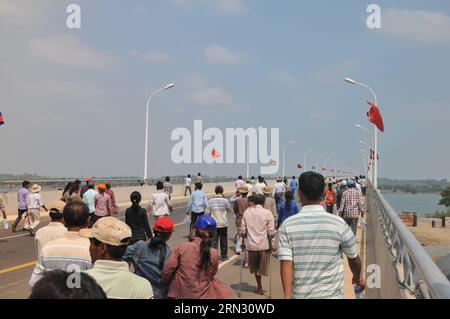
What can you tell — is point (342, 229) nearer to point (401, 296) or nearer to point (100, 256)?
point (401, 296)

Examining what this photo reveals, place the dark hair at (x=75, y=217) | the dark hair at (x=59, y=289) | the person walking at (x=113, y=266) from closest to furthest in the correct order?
the dark hair at (x=59, y=289) < the person walking at (x=113, y=266) < the dark hair at (x=75, y=217)

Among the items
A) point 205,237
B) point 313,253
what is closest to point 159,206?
point 205,237

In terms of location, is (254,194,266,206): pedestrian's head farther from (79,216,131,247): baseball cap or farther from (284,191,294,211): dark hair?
(79,216,131,247): baseball cap

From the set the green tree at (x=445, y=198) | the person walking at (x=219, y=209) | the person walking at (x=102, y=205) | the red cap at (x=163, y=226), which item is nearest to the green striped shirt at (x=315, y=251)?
the red cap at (x=163, y=226)

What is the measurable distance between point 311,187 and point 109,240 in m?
1.73

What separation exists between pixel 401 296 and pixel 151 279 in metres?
2.42

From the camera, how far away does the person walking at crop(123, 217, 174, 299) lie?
17.2ft

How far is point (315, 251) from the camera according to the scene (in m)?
4.22

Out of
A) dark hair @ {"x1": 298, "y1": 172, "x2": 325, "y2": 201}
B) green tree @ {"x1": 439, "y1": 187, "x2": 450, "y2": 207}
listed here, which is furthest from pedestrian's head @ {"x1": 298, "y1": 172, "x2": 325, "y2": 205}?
green tree @ {"x1": 439, "y1": 187, "x2": 450, "y2": 207}

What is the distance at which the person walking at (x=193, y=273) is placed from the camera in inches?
204

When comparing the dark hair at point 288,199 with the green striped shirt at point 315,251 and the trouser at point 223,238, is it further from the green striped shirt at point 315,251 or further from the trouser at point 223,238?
the green striped shirt at point 315,251

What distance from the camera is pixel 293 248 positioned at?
4258mm

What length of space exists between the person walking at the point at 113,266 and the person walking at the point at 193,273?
1393 mm
